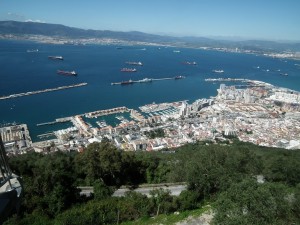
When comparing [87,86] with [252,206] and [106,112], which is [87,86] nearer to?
[106,112]

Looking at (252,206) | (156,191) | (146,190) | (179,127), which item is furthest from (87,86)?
(252,206)

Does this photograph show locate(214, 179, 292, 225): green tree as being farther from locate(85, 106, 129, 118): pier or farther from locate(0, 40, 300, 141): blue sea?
locate(85, 106, 129, 118): pier

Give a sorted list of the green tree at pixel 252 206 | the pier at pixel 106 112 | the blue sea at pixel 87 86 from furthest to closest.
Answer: the blue sea at pixel 87 86 → the pier at pixel 106 112 → the green tree at pixel 252 206

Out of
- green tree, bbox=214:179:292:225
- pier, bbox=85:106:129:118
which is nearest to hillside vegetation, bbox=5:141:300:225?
green tree, bbox=214:179:292:225

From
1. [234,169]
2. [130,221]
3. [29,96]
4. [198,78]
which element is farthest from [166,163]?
[198,78]

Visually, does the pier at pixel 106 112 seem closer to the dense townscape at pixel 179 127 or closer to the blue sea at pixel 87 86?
the dense townscape at pixel 179 127

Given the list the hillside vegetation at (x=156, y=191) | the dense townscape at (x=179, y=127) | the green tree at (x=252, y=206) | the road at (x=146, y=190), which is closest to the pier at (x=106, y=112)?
the dense townscape at (x=179, y=127)

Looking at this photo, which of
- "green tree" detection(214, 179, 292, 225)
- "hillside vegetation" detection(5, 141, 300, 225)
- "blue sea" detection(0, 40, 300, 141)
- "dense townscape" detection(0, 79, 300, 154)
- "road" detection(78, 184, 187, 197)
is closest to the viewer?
"green tree" detection(214, 179, 292, 225)

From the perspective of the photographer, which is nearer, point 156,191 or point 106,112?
point 156,191

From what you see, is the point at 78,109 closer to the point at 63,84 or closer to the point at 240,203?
the point at 63,84

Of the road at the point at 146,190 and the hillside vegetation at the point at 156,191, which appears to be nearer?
the hillside vegetation at the point at 156,191

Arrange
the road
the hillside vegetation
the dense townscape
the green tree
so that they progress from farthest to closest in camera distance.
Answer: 1. the dense townscape
2. the road
3. the hillside vegetation
4. the green tree
